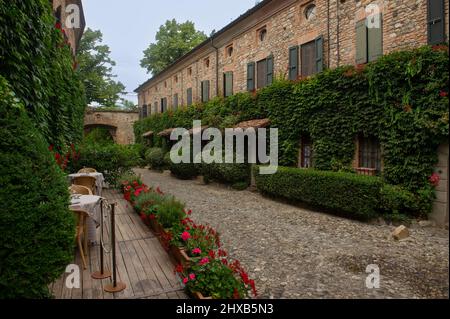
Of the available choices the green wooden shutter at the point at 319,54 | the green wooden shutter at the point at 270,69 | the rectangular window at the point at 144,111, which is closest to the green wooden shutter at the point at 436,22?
the green wooden shutter at the point at 319,54

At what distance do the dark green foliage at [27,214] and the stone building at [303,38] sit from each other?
587cm

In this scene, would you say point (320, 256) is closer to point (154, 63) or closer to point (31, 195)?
point (31, 195)

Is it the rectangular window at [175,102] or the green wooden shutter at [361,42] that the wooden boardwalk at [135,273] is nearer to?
the green wooden shutter at [361,42]

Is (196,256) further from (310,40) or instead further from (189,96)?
(189,96)

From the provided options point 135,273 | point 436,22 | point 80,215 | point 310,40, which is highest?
point 310,40

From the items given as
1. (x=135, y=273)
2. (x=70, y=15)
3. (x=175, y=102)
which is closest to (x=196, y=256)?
(x=135, y=273)

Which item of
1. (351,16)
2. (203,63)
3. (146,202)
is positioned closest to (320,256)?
(146,202)

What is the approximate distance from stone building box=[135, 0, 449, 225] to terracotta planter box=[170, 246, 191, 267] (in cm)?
430

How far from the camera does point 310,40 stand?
10.9m

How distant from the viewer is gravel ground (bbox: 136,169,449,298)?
172cm

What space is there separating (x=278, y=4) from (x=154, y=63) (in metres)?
20.3

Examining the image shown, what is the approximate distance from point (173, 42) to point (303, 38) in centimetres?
2058

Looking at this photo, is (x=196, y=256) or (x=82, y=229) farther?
(x=82, y=229)

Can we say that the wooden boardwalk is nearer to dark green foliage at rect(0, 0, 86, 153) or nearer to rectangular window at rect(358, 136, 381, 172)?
dark green foliage at rect(0, 0, 86, 153)
